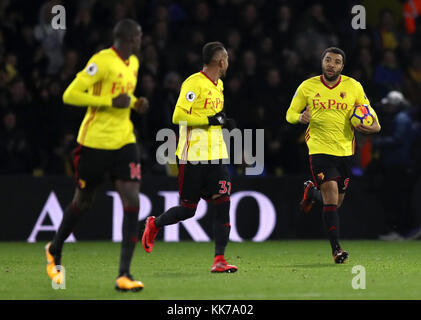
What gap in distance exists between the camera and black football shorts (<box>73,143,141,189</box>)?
25.2 feet

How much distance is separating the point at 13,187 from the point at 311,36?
5.77m

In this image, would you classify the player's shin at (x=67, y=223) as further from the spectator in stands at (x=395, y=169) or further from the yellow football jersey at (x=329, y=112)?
the spectator in stands at (x=395, y=169)

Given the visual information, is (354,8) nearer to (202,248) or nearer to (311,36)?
(311,36)

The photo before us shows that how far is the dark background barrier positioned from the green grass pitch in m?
0.49

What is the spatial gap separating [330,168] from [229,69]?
5.50m

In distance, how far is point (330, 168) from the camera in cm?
1022

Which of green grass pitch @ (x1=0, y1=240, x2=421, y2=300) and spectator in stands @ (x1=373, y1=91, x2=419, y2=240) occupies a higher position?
spectator in stands @ (x1=373, y1=91, x2=419, y2=240)

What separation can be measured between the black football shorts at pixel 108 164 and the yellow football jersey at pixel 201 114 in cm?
162

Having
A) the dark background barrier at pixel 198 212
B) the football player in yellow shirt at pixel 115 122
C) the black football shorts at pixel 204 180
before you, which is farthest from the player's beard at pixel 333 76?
the dark background barrier at pixel 198 212

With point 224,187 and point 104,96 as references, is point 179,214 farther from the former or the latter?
point 104,96

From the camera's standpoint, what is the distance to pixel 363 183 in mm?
14344

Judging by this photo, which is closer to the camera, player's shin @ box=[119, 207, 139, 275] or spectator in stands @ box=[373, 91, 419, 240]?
player's shin @ box=[119, 207, 139, 275]

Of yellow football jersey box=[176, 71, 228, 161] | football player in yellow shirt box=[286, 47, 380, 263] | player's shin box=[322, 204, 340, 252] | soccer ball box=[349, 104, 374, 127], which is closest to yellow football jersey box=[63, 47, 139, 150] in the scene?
yellow football jersey box=[176, 71, 228, 161]

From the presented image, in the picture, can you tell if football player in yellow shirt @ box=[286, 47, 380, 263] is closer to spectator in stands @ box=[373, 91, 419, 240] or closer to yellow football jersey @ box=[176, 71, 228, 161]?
yellow football jersey @ box=[176, 71, 228, 161]
